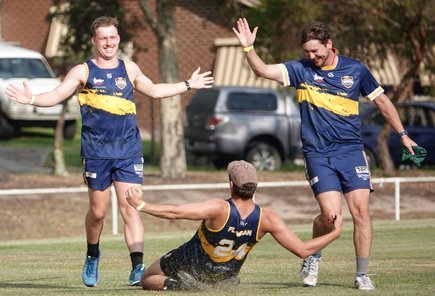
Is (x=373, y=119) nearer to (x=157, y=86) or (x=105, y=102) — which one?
(x=157, y=86)

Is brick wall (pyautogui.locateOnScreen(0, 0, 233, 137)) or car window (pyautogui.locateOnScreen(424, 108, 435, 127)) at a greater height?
brick wall (pyautogui.locateOnScreen(0, 0, 233, 137))

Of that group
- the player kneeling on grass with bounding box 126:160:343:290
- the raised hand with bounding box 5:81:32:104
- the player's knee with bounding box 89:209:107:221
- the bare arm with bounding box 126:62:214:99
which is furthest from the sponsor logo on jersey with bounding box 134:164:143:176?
the player kneeling on grass with bounding box 126:160:343:290

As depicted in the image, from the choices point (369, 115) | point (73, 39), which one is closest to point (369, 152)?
point (369, 115)

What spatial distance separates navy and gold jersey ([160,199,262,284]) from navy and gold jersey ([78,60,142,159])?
1.37 metres

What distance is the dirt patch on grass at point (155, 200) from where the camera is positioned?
20922 millimetres

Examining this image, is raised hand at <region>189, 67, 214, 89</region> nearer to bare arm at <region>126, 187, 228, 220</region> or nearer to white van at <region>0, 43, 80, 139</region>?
bare arm at <region>126, 187, 228, 220</region>

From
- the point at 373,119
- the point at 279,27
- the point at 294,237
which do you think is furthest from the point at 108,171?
the point at 373,119

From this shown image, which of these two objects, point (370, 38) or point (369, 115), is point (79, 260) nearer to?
point (370, 38)

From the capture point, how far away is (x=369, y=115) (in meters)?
26.9

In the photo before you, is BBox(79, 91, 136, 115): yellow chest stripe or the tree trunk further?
the tree trunk

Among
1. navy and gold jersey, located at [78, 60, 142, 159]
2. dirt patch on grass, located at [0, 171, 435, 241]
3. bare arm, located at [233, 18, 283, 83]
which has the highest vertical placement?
bare arm, located at [233, 18, 283, 83]

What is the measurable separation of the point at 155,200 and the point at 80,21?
5.41 m

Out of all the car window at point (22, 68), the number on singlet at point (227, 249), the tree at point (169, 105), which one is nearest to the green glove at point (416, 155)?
the number on singlet at point (227, 249)

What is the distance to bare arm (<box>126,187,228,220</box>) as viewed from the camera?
8.58 meters
